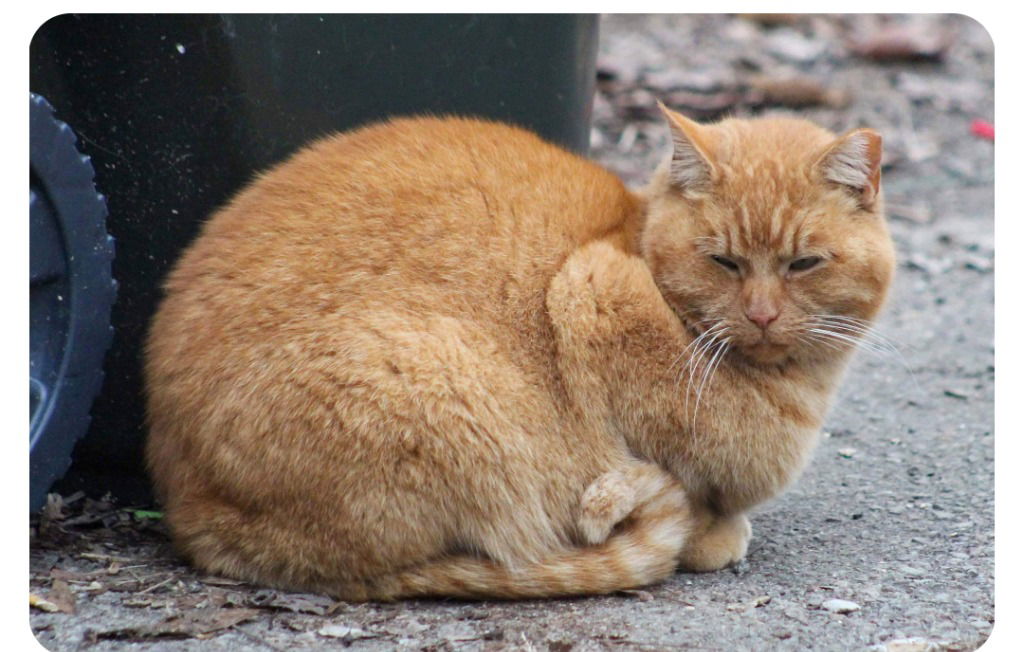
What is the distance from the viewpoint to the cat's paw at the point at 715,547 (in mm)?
2910

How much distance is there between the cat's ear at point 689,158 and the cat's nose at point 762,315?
13.7 inches

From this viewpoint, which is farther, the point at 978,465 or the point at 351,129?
the point at 978,465

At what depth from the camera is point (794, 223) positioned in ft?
8.77

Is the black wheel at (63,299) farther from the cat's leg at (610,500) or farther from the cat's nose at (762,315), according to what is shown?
the cat's nose at (762,315)

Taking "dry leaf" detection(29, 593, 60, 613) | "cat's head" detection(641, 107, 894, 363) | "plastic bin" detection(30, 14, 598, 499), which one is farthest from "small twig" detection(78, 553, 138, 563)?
"cat's head" detection(641, 107, 894, 363)

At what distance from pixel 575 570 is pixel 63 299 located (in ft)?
4.80

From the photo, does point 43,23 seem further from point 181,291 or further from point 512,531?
point 512,531

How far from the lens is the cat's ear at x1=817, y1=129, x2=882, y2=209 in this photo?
2.65 meters

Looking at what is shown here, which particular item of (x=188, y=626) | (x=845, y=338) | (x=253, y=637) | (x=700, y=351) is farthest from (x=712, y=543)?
(x=188, y=626)

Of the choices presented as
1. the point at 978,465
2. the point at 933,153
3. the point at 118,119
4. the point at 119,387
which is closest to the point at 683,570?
the point at 978,465

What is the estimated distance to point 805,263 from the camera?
2.71 metres

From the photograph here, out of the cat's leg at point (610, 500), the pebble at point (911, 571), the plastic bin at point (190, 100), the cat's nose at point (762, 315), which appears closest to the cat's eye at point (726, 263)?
the cat's nose at point (762, 315)

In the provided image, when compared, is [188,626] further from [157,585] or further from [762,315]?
[762,315]

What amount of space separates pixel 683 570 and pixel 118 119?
2.00 metres
